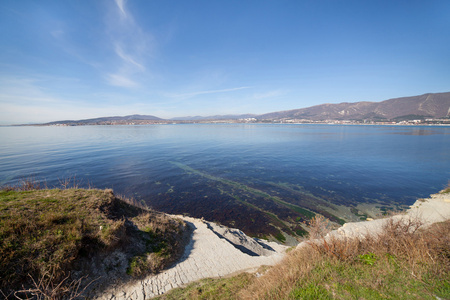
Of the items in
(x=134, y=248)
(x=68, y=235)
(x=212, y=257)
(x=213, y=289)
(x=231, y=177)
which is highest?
(x=68, y=235)

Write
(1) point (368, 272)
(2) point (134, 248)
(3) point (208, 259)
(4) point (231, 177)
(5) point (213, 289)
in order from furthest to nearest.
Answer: (4) point (231, 177) < (3) point (208, 259) < (2) point (134, 248) < (5) point (213, 289) < (1) point (368, 272)

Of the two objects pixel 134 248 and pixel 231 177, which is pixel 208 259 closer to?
pixel 134 248

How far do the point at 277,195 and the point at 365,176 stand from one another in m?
18.0

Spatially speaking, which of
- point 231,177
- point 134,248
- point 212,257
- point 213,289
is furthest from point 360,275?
point 231,177

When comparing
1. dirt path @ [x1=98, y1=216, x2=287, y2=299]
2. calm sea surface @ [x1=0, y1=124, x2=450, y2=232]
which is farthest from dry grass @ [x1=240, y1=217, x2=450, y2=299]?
calm sea surface @ [x1=0, y1=124, x2=450, y2=232]

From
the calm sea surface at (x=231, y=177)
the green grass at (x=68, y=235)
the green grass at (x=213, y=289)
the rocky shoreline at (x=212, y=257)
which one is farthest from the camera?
the calm sea surface at (x=231, y=177)

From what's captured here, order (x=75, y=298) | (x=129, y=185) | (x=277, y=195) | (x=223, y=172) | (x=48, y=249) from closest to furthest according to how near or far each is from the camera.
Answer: (x=75, y=298), (x=48, y=249), (x=277, y=195), (x=129, y=185), (x=223, y=172)

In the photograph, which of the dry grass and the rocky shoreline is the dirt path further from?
the dry grass

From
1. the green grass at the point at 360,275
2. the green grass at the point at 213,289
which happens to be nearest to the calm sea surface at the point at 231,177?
the green grass at the point at 213,289

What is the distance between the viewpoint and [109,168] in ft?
102

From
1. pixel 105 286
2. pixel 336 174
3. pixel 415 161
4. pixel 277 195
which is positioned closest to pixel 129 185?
pixel 105 286

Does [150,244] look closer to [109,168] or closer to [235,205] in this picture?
[235,205]

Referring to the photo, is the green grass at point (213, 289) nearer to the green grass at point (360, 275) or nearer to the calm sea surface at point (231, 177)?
the green grass at point (360, 275)

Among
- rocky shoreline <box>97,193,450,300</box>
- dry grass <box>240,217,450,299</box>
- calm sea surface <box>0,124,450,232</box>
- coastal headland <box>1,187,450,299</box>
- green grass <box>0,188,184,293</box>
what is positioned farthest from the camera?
calm sea surface <box>0,124,450,232</box>
